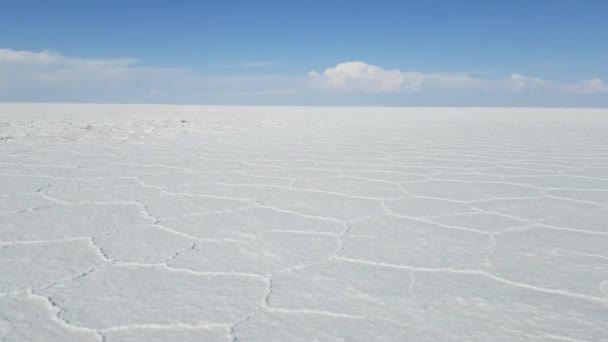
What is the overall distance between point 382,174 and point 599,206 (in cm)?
115

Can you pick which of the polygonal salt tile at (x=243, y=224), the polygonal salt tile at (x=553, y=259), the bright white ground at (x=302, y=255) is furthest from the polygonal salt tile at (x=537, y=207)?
the polygonal salt tile at (x=243, y=224)

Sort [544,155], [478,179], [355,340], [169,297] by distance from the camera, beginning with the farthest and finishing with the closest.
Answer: [544,155] < [478,179] < [169,297] < [355,340]

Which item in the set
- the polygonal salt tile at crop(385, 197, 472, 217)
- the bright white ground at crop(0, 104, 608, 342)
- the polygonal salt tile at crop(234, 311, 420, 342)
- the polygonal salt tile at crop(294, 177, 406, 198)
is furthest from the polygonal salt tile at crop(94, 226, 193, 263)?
the polygonal salt tile at crop(294, 177, 406, 198)

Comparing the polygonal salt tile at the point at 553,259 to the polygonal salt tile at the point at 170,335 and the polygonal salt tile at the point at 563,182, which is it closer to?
the polygonal salt tile at the point at 170,335

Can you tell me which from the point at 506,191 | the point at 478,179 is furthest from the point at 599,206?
the point at 478,179

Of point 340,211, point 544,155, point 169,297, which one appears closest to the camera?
point 169,297

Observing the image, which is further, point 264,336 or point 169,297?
point 169,297

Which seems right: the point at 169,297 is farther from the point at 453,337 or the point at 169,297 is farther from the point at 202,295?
the point at 453,337

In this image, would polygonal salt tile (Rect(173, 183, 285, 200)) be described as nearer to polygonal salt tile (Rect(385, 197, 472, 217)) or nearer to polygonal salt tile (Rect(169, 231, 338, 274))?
polygonal salt tile (Rect(385, 197, 472, 217))

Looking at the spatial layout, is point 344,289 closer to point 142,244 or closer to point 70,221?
point 142,244

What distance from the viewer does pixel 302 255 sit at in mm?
1404

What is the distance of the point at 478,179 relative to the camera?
2785mm

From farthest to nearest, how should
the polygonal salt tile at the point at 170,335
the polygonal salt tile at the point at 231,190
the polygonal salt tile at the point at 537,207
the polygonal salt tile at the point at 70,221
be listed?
the polygonal salt tile at the point at 231,190
the polygonal salt tile at the point at 537,207
the polygonal salt tile at the point at 70,221
the polygonal salt tile at the point at 170,335

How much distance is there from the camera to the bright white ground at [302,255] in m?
0.97
